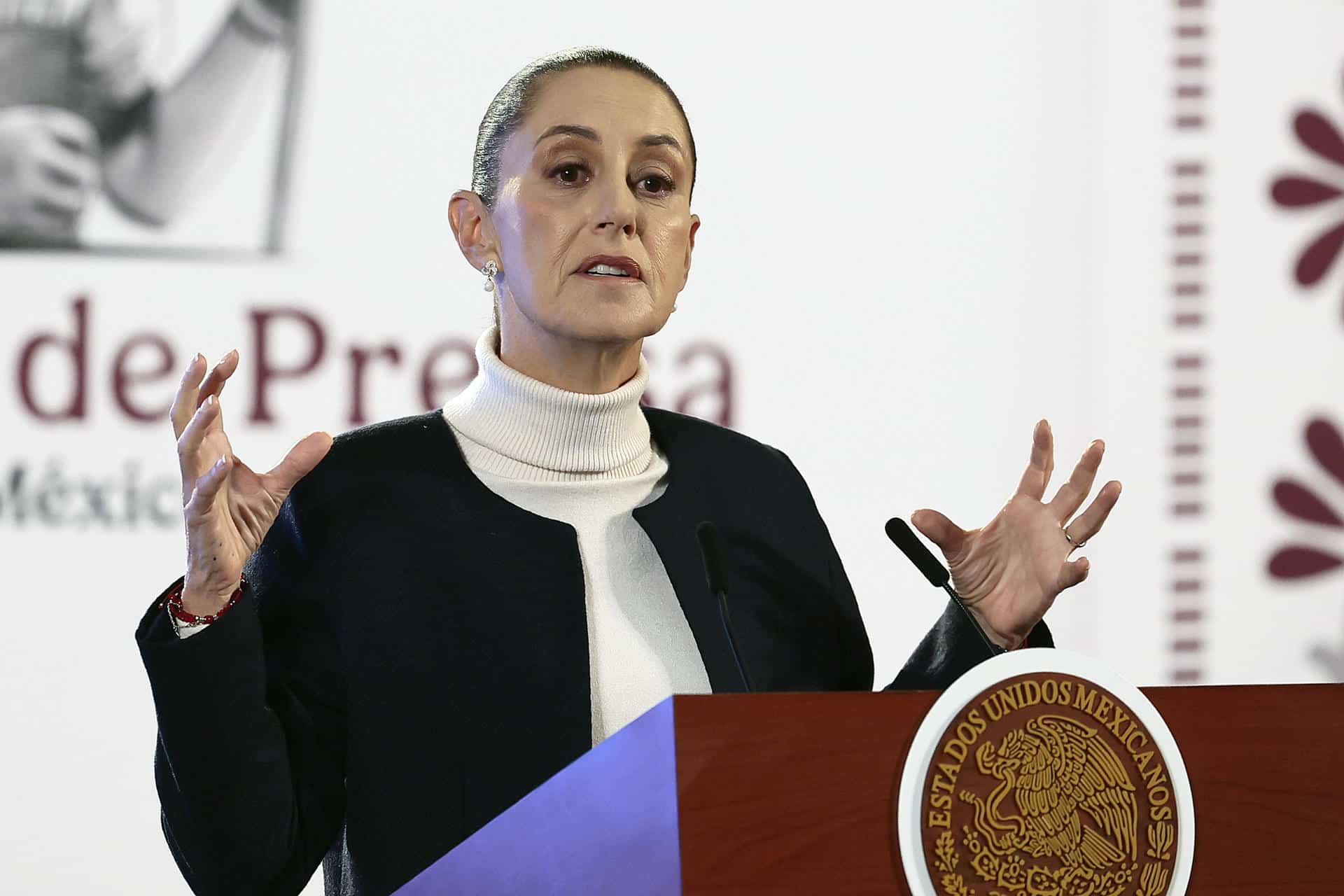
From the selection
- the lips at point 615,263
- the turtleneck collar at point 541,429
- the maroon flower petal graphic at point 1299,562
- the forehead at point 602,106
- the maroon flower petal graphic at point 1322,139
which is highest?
the maroon flower petal graphic at point 1322,139

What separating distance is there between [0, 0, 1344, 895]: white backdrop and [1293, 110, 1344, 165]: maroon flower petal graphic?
22 millimetres

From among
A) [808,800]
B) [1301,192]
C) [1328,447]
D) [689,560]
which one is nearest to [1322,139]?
[1301,192]

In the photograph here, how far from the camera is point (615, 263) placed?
1729 millimetres

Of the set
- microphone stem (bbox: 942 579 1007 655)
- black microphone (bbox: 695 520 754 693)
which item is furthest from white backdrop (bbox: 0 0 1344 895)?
black microphone (bbox: 695 520 754 693)

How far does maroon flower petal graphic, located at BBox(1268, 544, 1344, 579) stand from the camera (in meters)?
2.87

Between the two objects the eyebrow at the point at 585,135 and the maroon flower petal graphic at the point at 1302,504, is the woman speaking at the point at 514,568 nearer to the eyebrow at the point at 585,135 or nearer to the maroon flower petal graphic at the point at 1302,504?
the eyebrow at the point at 585,135

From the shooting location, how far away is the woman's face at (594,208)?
172 cm

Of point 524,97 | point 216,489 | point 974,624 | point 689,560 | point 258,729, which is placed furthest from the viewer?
point 524,97

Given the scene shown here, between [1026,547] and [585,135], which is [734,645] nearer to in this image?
[1026,547]

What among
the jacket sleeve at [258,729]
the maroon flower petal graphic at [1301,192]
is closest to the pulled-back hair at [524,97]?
the jacket sleeve at [258,729]

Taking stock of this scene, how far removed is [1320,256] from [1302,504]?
0.44m

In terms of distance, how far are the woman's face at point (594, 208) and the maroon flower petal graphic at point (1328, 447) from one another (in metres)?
1.57

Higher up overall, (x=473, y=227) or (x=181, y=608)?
(x=473, y=227)

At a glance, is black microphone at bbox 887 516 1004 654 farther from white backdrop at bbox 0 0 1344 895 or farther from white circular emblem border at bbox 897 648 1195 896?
white backdrop at bbox 0 0 1344 895
